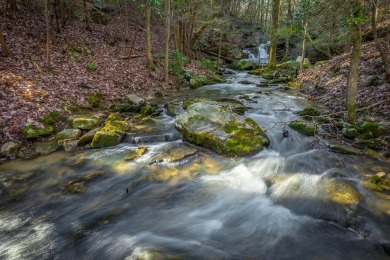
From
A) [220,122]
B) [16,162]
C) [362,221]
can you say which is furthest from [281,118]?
[16,162]

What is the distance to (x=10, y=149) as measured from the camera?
6188mm

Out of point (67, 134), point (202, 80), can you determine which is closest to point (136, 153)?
point (67, 134)

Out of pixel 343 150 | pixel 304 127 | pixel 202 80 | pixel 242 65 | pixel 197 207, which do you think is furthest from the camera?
pixel 242 65

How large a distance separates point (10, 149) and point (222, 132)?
530 centimetres

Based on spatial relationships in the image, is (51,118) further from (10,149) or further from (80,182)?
(80,182)

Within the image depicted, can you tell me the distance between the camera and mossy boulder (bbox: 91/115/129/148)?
22.7 ft

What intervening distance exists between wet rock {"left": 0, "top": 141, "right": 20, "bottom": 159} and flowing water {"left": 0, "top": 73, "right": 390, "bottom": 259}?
301mm

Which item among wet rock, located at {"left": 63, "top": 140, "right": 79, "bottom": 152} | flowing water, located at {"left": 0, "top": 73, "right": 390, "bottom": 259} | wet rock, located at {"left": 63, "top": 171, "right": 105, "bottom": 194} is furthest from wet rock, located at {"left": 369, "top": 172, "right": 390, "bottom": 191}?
wet rock, located at {"left": 63, "top": 140, "right": 79, "bottom": 152}

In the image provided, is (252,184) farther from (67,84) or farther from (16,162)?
(67,84)

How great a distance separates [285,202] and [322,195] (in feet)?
2.26

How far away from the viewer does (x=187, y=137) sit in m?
7.11

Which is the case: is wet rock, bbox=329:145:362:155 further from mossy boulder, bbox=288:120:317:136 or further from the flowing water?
mossy boulder, bbox=288:120:317:136

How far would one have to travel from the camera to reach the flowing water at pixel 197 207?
3752 millimetres

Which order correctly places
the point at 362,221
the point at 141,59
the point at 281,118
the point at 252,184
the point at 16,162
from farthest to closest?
the point at 141,59
the point at 281,118
the point at 16,162
the point at 252,184
the point at 362,221
